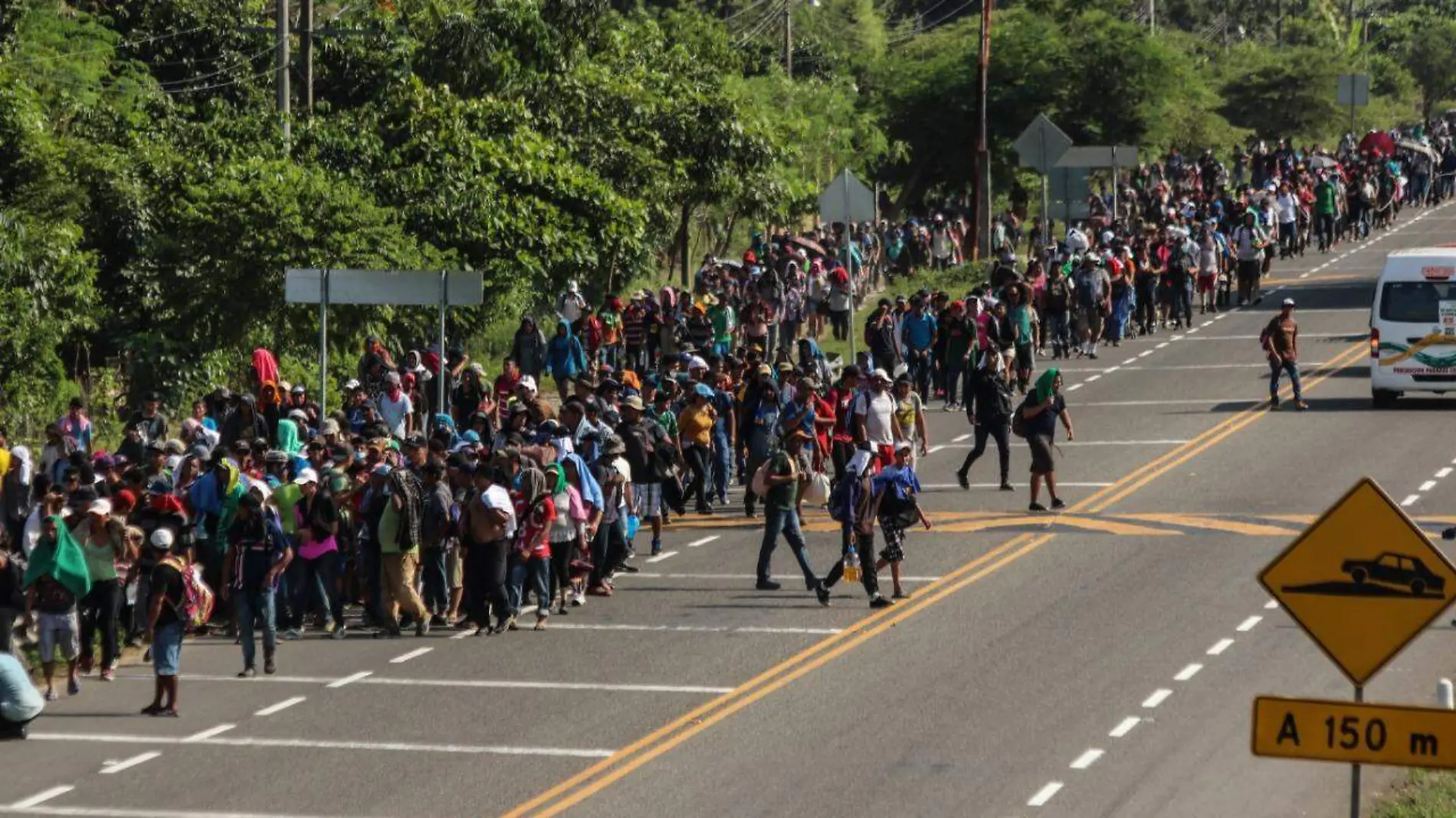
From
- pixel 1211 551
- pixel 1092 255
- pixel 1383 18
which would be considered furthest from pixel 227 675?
pixel 1383 18

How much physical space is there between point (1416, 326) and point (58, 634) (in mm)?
19917

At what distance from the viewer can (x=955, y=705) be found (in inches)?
696

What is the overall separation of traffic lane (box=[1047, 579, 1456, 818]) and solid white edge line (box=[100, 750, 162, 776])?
6230 mm

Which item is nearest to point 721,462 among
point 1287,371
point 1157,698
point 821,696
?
point 1287,371

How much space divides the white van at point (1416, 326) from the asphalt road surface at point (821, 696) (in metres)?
5.47

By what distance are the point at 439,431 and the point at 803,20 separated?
6490 centimetres

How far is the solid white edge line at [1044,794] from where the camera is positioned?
14.9 m

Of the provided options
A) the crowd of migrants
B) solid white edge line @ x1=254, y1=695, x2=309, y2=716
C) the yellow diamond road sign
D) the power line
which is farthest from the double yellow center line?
the power line

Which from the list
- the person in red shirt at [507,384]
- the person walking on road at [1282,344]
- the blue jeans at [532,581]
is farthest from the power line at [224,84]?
the blue jeans at [532,581]

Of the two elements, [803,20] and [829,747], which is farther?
[803,20]

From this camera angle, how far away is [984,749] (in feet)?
53.6

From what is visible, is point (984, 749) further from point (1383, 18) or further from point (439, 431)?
point (1383, 18)

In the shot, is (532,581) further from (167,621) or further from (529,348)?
(529,348)

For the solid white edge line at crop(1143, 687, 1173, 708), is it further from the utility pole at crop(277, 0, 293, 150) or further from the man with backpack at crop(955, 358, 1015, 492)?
the utility pole at crop(277, 0, 293, 150)
